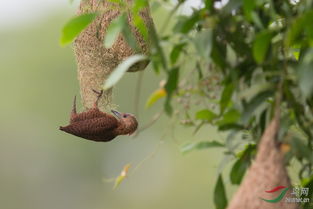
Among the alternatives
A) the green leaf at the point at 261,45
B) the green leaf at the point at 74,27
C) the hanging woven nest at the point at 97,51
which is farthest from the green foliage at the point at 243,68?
the hanging woven nest at the point at 97,51

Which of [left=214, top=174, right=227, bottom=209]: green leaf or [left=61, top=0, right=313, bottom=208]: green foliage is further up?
[left=61, top=0, right=313, bottom=208]: green foliage

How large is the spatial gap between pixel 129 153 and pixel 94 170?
3.32 metres

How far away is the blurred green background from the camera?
653 inches

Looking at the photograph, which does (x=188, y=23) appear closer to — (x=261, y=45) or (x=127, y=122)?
(x=261, y=45)

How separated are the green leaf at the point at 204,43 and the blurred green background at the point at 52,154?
45.6 ft

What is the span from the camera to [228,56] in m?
2.25

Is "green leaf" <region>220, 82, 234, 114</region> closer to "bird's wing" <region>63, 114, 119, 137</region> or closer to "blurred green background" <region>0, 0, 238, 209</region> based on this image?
"bird's wing" <region>63, 114, 119, 137</region>

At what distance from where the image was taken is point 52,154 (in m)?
18.2

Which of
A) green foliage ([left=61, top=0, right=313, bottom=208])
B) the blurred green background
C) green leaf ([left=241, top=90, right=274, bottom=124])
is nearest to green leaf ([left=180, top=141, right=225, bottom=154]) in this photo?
green foliage ([left=61, top=0, right=313, bottom=208])

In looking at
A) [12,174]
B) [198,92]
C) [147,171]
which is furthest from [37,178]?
[198,92]

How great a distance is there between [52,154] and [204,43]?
16.3 m

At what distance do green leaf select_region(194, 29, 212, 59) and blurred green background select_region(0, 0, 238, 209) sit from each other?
1389cm

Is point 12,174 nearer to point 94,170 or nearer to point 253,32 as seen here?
point 94,170

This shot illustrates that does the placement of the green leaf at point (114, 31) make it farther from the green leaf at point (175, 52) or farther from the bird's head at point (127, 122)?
the bird's head at point (127, 122)
